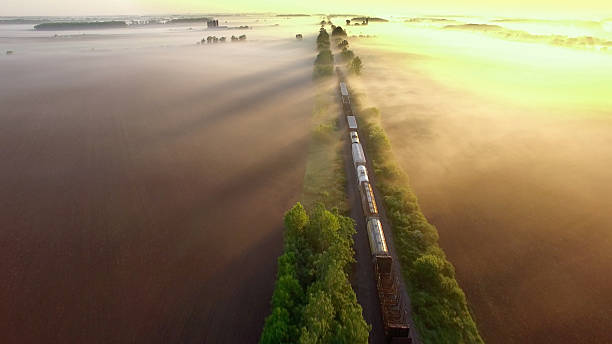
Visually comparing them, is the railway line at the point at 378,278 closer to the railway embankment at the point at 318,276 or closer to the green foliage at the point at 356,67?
the railway embankment at the point at 318,276

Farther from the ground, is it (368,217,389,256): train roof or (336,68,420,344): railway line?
(368,217,389,256): train roof

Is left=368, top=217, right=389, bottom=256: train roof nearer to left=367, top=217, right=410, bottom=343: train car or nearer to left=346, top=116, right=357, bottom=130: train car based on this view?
left=367, top=217, right=410, bottom=343: train car

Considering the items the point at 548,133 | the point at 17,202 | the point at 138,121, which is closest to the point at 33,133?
the point at 138,121

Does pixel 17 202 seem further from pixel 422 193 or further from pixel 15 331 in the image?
pixel 422 193

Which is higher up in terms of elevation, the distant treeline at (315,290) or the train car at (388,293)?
the distant treeline at (315,290)

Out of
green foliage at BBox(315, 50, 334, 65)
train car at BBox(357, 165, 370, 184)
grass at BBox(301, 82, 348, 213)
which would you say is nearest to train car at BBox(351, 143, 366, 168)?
train car at BBox(357, 165, 370, 184)

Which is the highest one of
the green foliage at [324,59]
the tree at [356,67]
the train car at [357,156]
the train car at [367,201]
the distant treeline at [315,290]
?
the green foliage at [324,59]

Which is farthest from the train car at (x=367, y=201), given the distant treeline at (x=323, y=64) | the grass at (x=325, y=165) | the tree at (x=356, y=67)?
the tree at (x=356, y=67)
